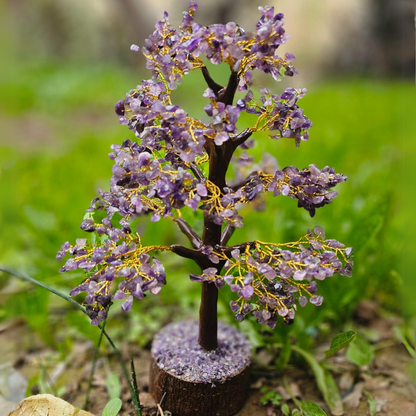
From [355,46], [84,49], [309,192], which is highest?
[84,49]

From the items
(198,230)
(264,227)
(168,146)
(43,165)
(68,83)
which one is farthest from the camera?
(68,83)

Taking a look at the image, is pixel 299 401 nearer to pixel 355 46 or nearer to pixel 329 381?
pixel 329 381

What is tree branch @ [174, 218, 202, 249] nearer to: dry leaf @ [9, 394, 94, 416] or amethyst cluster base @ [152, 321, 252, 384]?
amethyst cluster base @ [152, 321, 252, 384]

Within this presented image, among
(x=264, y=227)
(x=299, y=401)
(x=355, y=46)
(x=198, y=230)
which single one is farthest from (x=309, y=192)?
(x=355, y=46)

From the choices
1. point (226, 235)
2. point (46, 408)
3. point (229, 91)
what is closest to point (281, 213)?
point (226, 235)

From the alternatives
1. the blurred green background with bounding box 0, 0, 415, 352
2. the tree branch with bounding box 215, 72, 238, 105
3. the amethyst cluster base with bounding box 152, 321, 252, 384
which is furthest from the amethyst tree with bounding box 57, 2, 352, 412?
the blurred green background with bounding box 0, 0, 415, 352

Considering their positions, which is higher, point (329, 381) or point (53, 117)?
point (53, 117)

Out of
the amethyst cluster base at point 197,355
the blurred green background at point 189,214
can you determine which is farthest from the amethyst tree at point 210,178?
the blurred green background at point 189,214
